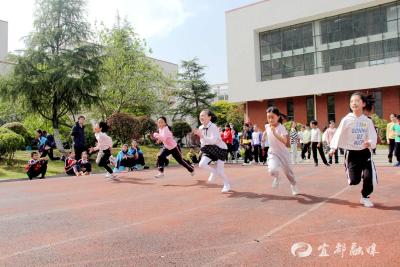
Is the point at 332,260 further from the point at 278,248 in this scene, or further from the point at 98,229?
the point at 98,229

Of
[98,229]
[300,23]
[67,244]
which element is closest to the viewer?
[67,244]

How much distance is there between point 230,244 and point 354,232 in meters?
1.62

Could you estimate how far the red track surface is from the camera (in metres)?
4.06

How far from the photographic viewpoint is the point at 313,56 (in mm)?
34531

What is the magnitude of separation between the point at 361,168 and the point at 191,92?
39.7m

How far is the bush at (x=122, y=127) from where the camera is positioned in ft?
77.3

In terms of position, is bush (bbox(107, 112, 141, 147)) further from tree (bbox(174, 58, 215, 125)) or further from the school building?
tree (bbox(174, 58, 215, 125))

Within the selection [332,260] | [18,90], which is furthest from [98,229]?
[18,90]

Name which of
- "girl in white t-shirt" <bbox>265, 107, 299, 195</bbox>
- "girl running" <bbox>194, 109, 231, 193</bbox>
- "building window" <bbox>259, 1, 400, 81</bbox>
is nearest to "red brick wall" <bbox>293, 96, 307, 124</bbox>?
"building window" <bbox>259, 1, 400, 81</bbox>

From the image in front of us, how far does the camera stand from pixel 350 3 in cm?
3138

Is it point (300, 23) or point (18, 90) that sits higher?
point (300, 23)

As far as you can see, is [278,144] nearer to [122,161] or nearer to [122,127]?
[122,161]

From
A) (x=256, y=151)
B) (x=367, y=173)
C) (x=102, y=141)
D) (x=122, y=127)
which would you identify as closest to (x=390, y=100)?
(x=256, y=151)

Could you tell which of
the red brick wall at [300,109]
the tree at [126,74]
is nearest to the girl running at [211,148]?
the tree at [126,74]
